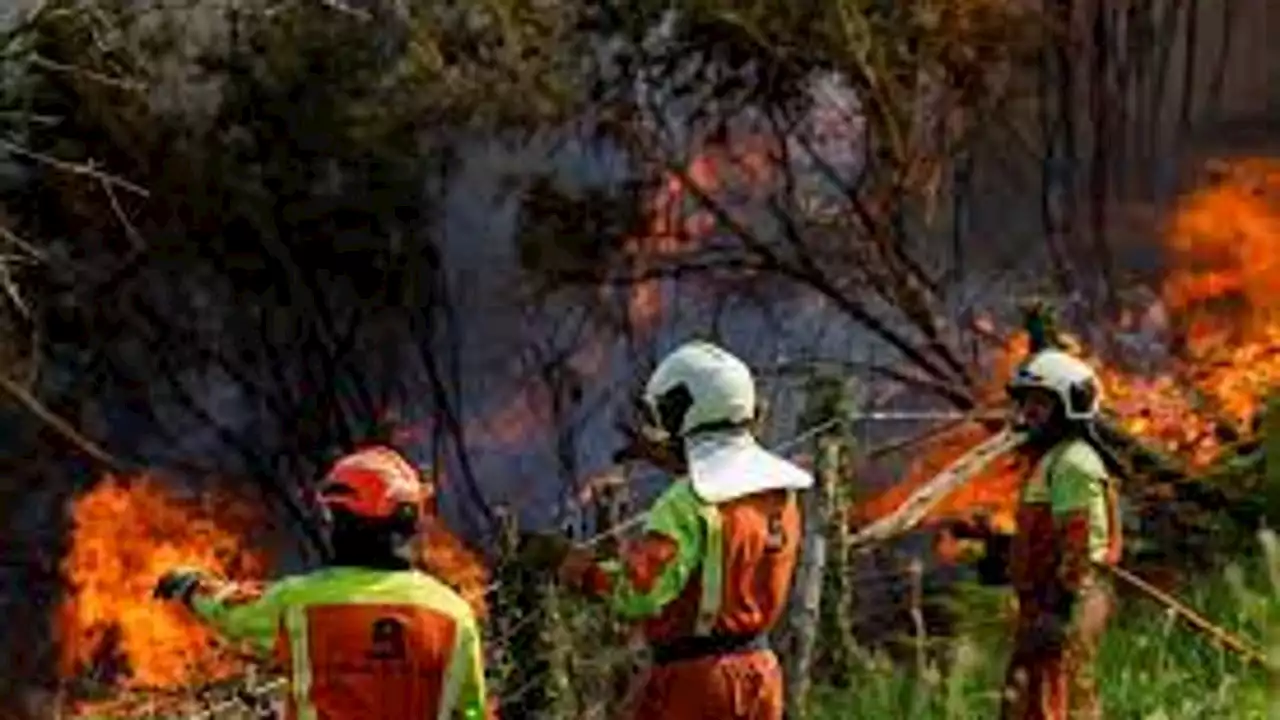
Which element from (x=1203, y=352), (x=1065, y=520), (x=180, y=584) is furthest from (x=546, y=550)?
(x=1203, y=352)

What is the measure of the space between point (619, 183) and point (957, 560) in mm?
5361

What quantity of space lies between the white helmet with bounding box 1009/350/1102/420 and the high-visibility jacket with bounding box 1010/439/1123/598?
12 cm

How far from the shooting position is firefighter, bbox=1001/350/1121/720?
29.8 feet

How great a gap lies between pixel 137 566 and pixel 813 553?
1030cm

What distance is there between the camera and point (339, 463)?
7.06 metres

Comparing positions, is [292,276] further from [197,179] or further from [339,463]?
[339,463]

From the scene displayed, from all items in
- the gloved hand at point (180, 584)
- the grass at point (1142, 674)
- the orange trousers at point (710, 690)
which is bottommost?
the grass at point (1142, 674)

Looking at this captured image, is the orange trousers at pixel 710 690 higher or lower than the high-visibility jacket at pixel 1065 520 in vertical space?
lower

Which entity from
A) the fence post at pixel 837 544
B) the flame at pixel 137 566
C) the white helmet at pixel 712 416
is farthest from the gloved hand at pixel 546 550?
the flame at pixel 137 566

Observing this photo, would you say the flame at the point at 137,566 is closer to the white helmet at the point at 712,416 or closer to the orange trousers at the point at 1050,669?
the orange trousers at the point at 1050,669

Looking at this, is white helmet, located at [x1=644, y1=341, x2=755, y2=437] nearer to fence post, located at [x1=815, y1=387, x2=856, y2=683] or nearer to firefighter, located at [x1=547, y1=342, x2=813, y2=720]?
firefighter, located at [x1=547, y1=342, x2=813, y2=720]

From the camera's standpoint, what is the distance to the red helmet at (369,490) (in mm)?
6922

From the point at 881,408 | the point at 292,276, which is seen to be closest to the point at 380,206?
the point at 292,276

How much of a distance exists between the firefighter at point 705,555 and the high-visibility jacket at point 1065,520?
4.87ft
